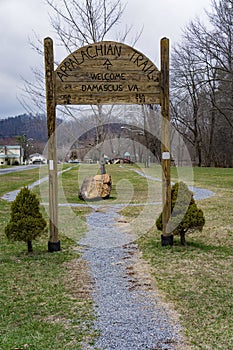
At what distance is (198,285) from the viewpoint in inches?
167

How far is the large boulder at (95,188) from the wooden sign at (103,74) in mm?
7041

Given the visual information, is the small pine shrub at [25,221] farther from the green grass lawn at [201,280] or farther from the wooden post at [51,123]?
the green grass lawn at [201,280]

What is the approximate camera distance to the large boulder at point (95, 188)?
1270cm

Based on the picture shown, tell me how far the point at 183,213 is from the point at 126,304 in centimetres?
230

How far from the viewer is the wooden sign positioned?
19.0ft

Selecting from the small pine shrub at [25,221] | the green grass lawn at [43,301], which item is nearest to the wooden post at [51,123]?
the small pine shrub at [25,221]

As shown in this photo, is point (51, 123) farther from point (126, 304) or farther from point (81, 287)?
point (126, 304)

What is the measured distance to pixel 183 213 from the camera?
5.79m

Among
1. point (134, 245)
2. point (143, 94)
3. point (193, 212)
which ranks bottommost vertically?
point (134, 245)

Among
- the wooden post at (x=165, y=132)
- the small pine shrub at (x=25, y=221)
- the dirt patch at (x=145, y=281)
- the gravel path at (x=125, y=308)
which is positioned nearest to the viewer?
the gravel path at (x=125, y=308)

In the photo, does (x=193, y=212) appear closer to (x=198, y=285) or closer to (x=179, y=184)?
(x=179, y=184)

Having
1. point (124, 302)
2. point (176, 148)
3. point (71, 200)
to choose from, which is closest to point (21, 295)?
A: point (124, 302)

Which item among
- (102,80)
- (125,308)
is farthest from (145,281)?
(102,80)

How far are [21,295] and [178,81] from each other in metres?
27.9
